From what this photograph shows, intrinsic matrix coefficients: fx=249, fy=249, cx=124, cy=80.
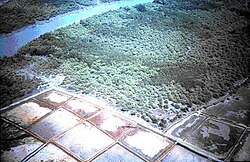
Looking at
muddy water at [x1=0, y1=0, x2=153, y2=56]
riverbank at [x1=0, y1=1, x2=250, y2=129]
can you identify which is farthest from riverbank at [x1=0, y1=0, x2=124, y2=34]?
riverbank at [x1=0, y1=1, x2=250, y2=129]

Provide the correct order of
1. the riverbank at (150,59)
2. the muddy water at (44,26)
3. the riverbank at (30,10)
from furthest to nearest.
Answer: the riverbank at (30,10) → the muddy water at (44,26) → the riverbank at (150,59)

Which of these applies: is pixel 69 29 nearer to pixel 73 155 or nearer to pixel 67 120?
pixel 67 120

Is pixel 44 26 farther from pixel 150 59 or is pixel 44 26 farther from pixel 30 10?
pixel 150 59

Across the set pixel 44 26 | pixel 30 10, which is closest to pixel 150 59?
pixel 44 26

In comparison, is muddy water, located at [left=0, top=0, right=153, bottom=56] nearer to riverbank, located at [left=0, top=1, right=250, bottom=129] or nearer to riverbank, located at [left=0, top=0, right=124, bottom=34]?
riverbank, located at [left=0, top=0, right=124, bottom=34]

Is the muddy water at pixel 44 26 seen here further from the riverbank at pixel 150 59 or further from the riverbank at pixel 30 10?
the riverbank at pixel 150 59

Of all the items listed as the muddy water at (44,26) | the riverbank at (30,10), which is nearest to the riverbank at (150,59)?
the muddy water at (44,26)

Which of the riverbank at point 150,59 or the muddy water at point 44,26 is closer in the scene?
the riverbank at point 150,59
